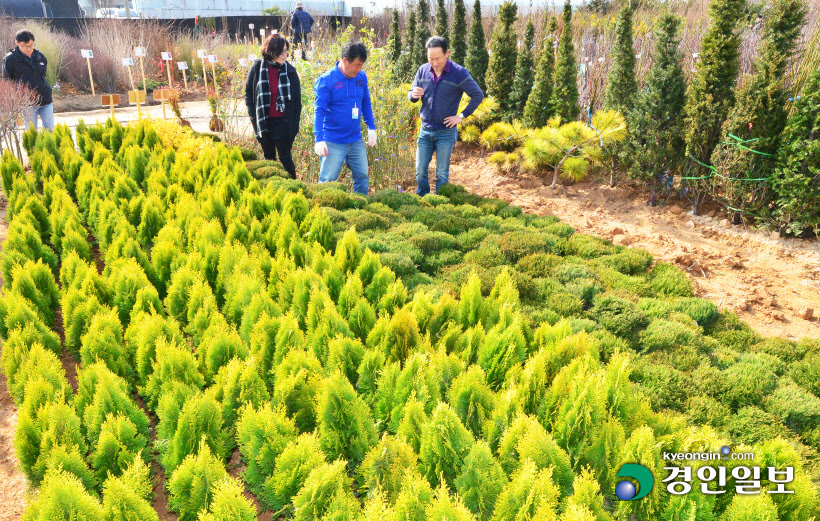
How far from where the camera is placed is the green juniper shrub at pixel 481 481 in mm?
2012

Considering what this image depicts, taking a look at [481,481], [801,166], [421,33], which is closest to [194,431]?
[481,481]

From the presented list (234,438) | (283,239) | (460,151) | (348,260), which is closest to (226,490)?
(234,438)

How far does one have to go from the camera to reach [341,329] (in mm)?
2988

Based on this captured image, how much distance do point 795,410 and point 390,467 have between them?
2.17 m

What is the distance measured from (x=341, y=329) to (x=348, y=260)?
3.48ft

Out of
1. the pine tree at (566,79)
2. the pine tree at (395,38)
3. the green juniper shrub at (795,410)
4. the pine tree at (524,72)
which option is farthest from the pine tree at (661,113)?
the pine tree at (395,38)

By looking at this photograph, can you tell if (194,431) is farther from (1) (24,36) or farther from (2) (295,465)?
(1) (24,36)

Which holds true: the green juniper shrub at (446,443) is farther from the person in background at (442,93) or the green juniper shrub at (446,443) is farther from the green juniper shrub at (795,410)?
the person in background at (442,93)

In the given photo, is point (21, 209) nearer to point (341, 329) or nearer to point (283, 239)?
point (283, 239)

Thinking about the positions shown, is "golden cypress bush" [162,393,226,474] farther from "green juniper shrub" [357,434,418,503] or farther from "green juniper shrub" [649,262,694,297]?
"green juniper shrub" [649,262,694,297]

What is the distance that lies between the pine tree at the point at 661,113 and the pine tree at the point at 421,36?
271 inches

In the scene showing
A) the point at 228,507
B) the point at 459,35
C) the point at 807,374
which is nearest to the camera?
the point at 228,507

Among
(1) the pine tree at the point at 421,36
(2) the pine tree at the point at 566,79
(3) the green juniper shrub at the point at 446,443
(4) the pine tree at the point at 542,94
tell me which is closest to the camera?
(3) the green juniper shrub at the point at 446,443

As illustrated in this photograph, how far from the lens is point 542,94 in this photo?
8.83 metres
